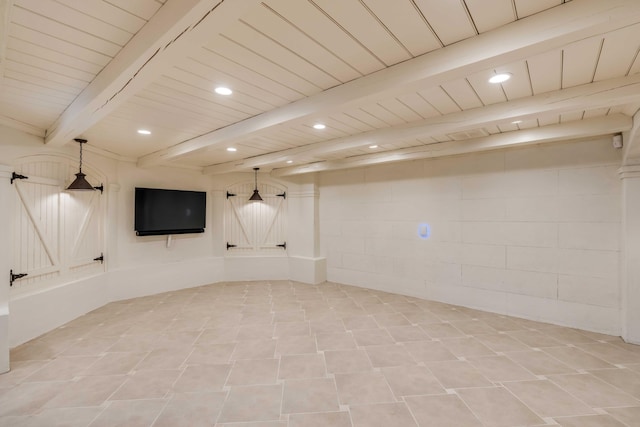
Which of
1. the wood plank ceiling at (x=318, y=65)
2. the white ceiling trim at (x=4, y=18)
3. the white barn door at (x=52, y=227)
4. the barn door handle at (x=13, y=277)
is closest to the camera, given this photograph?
the white ceiling trim at (x=4, y=18)

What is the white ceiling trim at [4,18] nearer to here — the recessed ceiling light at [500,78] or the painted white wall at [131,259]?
the painted white wall at [131,259]

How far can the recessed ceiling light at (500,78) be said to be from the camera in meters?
2.04

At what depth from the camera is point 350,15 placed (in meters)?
1.46

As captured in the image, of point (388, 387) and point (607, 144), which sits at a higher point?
point (607, 144)

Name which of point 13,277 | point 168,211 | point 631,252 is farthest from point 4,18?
point 631,252

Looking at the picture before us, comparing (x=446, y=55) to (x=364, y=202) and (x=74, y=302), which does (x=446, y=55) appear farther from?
(x=74, y=302)

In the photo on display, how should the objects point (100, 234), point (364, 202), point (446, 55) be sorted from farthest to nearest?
1. point (364, 202)
2. point (100, 234)
3. point (446, 55)

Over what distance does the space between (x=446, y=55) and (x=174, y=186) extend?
5.24 m

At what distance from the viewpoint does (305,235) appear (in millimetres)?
5977

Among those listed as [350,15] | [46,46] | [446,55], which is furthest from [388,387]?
[46,46]

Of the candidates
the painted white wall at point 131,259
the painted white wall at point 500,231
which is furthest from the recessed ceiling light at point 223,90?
the painted white wall at point 500,231

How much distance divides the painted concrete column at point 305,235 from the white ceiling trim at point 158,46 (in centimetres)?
395

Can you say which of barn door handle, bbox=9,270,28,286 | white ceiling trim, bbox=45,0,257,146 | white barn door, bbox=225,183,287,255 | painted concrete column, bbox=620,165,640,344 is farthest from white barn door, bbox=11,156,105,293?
painted concrete column, bbox=620,165,640,344

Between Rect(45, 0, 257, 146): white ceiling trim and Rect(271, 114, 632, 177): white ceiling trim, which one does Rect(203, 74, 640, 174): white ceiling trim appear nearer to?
Rect(271, 114, 632, 177): white ceiling trim
